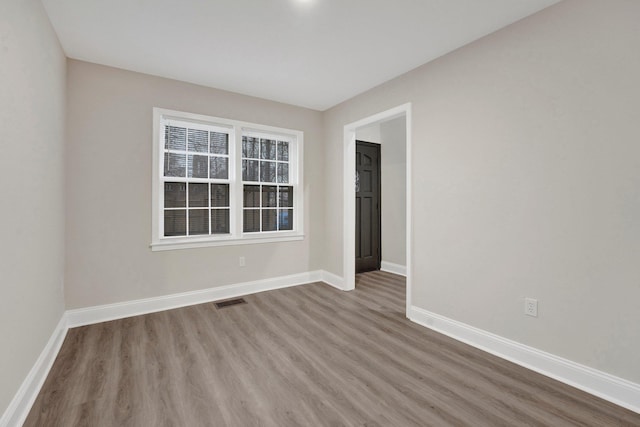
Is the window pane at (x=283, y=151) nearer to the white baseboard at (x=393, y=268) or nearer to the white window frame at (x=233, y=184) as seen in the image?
the white window frame at (x=233, y=184)

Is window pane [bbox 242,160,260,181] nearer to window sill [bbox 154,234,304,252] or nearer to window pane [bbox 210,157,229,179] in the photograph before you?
window pane [bbox 210,157,229,179]

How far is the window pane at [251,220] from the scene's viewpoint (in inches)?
160

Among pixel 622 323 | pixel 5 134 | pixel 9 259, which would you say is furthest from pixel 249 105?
pixel 622 323

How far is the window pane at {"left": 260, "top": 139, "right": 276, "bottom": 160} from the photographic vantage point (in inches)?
164

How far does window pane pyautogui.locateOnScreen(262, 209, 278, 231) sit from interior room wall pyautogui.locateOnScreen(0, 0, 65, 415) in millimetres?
2255

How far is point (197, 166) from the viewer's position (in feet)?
12.0

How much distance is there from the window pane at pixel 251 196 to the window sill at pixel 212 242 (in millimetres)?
476

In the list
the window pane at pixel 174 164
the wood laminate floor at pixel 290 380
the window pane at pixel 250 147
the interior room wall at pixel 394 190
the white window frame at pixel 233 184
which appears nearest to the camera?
the wood laminate floor at pixel 290 380

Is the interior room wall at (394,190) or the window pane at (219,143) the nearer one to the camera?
the window pane at (219,143)

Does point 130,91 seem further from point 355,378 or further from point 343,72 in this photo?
point 355,378

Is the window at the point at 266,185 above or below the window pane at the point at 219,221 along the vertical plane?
above

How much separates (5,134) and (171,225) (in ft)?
6.83

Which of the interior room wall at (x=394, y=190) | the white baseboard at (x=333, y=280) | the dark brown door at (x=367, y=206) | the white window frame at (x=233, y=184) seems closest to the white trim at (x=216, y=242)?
the white window frame at (x=233, y=184)

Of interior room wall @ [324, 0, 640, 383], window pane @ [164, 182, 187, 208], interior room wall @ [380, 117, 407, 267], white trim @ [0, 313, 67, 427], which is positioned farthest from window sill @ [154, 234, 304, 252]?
interior room wall @ [324, 0, 640, 383]
